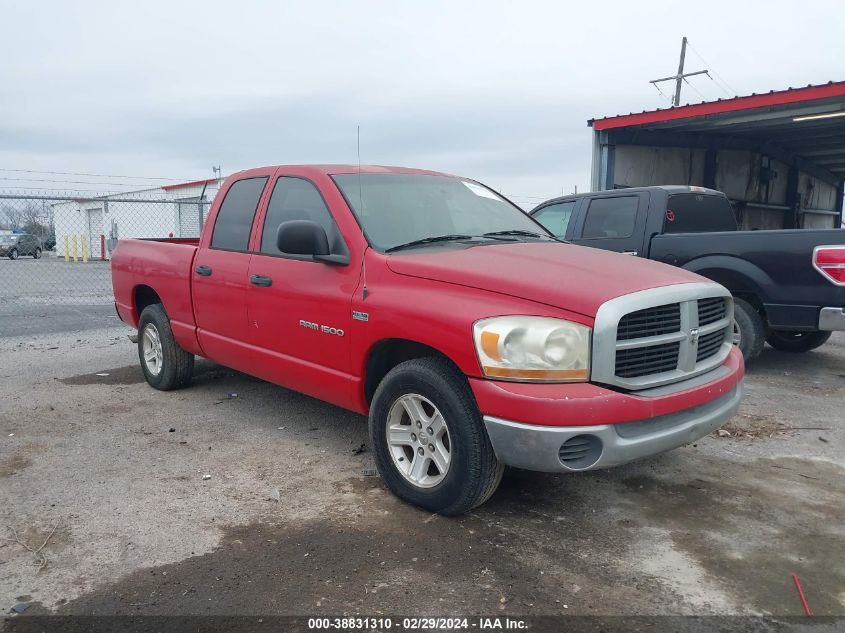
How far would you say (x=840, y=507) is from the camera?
371cm

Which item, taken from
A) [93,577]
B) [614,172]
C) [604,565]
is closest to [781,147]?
[614,172]

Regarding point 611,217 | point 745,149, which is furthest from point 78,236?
point 611,217

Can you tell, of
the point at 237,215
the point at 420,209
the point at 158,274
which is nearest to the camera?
the point at 420,209

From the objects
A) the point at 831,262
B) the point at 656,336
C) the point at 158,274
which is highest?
the point at 831,262

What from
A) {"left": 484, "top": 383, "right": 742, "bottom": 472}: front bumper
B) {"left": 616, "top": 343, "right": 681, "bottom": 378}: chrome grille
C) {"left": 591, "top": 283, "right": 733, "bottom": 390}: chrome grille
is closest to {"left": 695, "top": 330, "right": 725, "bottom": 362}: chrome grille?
{"left": 591, "top": 283, "right": 733, "bottom": 390}: chrome grille

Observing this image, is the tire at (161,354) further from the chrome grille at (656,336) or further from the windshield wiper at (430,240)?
the chrome grille at (656,336)

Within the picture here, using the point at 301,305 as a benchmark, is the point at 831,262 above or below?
above

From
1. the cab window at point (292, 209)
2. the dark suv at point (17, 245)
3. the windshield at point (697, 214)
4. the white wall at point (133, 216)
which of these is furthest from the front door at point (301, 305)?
the dark suv at point (17, 245)

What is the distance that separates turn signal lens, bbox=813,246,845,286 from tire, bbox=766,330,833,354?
1.70 m

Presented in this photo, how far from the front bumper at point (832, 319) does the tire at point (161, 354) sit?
5.57 metres

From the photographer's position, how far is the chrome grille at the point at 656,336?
305 cm

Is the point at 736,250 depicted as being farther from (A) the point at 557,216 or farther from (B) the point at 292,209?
(B) the point at 292,209

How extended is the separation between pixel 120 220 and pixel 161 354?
3026 cm

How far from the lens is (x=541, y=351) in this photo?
3.05 m
